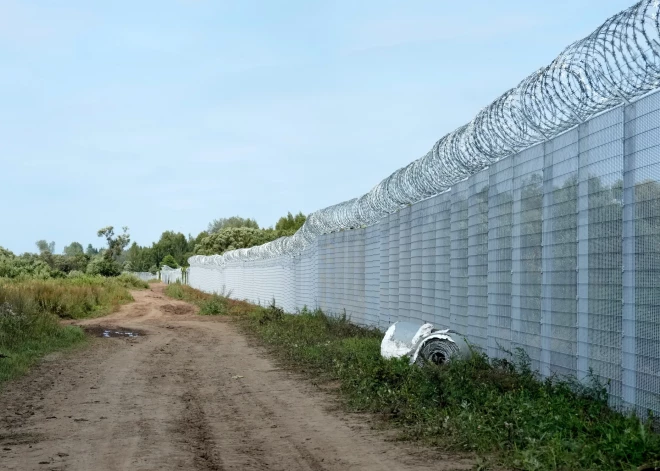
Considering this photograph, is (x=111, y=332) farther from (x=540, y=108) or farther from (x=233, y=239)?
(x=233, y=239)

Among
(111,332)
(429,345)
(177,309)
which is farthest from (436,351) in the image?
(177,309)

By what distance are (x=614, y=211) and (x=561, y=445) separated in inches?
90.6

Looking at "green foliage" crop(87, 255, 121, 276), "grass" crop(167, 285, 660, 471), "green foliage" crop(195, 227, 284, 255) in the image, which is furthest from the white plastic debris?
"green foliage" crop(195, 227, 284, 255)

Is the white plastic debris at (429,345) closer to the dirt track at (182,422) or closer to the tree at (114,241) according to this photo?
the dirt track at (182,422)

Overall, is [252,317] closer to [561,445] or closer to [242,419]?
[242,419]

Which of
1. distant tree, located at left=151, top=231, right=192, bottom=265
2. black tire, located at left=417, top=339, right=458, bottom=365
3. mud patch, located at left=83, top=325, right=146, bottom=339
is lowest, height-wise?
mud patch, located at left=83, top=325, right=146, bottom=339

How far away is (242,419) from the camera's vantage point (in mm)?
8773

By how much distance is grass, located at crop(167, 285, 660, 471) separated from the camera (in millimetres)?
5918

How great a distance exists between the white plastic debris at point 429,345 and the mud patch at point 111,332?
10669mm

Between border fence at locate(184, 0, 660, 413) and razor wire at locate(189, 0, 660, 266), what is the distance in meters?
0.02

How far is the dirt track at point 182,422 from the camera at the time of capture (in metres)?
6.69

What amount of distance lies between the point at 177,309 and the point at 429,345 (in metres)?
23.6

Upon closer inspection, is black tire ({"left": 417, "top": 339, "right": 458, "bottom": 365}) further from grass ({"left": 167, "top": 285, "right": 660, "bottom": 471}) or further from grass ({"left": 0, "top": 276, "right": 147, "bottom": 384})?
grass ({"left": 0, "top": 276, "right": 147, "bottom": 384})

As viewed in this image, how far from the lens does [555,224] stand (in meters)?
9.03
